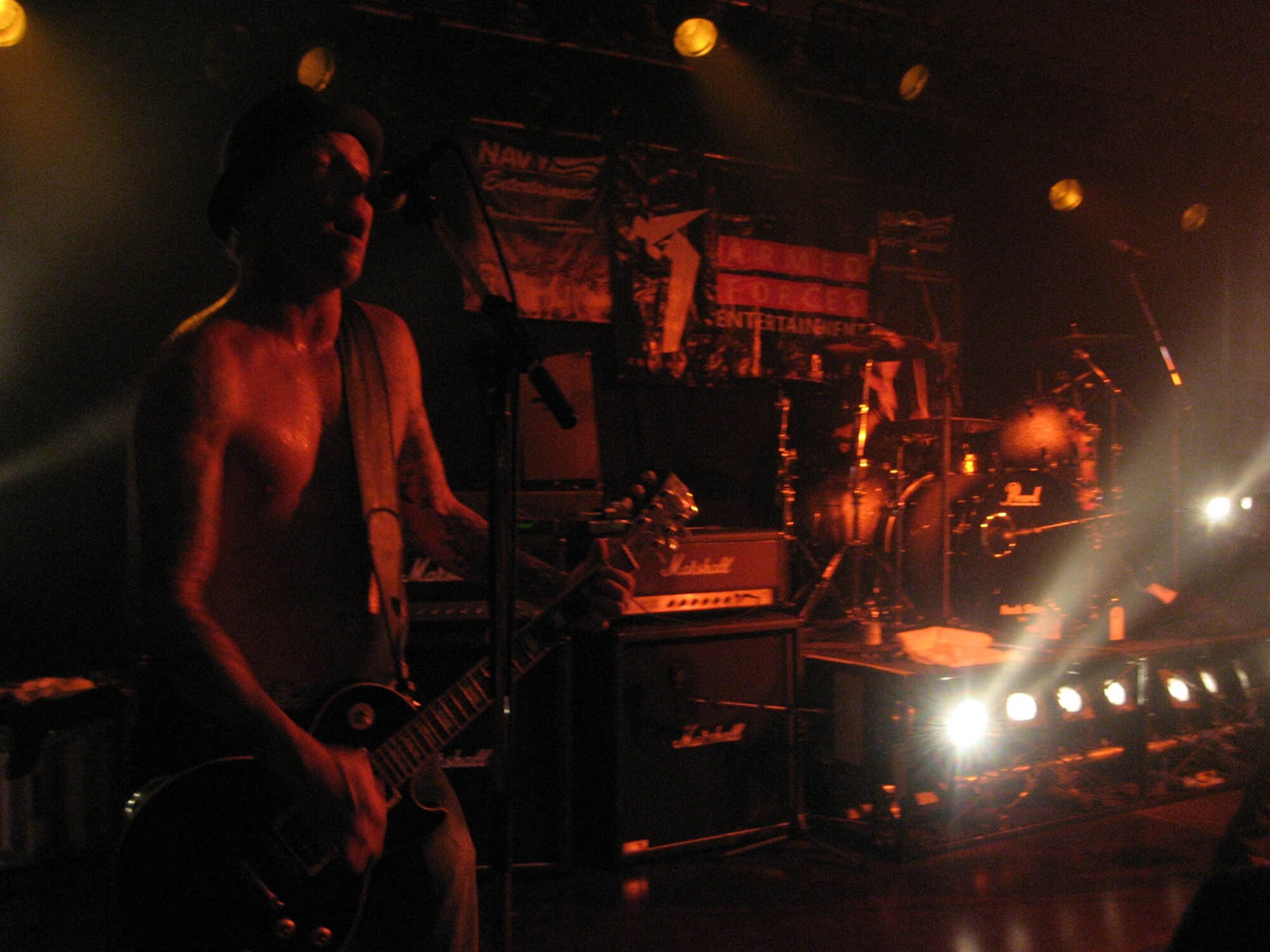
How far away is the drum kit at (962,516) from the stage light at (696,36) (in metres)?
1.56

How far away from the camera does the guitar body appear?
1.60 metres

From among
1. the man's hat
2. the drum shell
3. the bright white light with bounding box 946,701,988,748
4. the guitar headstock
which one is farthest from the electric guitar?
→ the drum shell

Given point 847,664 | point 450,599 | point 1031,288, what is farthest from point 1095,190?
point 450,599

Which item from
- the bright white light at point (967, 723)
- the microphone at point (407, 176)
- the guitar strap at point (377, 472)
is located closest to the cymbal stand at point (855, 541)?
the bright white light at point (967, 723)

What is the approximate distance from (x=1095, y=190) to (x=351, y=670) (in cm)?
607

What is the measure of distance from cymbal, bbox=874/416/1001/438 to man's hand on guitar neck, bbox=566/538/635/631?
3291 mm

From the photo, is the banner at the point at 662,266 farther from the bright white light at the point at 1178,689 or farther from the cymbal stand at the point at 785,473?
the bright white light at the point at 1178,689

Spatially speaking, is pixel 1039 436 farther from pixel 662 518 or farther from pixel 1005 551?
pixel 662 518

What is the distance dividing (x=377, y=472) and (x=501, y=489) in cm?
54

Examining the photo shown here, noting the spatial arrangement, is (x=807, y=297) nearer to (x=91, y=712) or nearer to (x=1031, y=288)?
(x=1031, y=288)

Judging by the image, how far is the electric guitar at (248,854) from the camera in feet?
5.27

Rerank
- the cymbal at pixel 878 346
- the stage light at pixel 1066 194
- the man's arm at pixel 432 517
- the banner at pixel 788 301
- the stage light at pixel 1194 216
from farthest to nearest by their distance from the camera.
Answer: the stage light at pixel 1194 216 < the stage light at pixel 1066 194 < the banner at pixel 788 301 < the cymbal at pixel 878 346 < the man's arm at pixel 432 517

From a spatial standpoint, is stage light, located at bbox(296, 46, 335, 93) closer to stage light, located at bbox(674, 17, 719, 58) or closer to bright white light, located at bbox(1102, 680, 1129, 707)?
stage light, located at bbox(674, 17, 719, 58)

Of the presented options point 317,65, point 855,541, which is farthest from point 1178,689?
point 317,65
